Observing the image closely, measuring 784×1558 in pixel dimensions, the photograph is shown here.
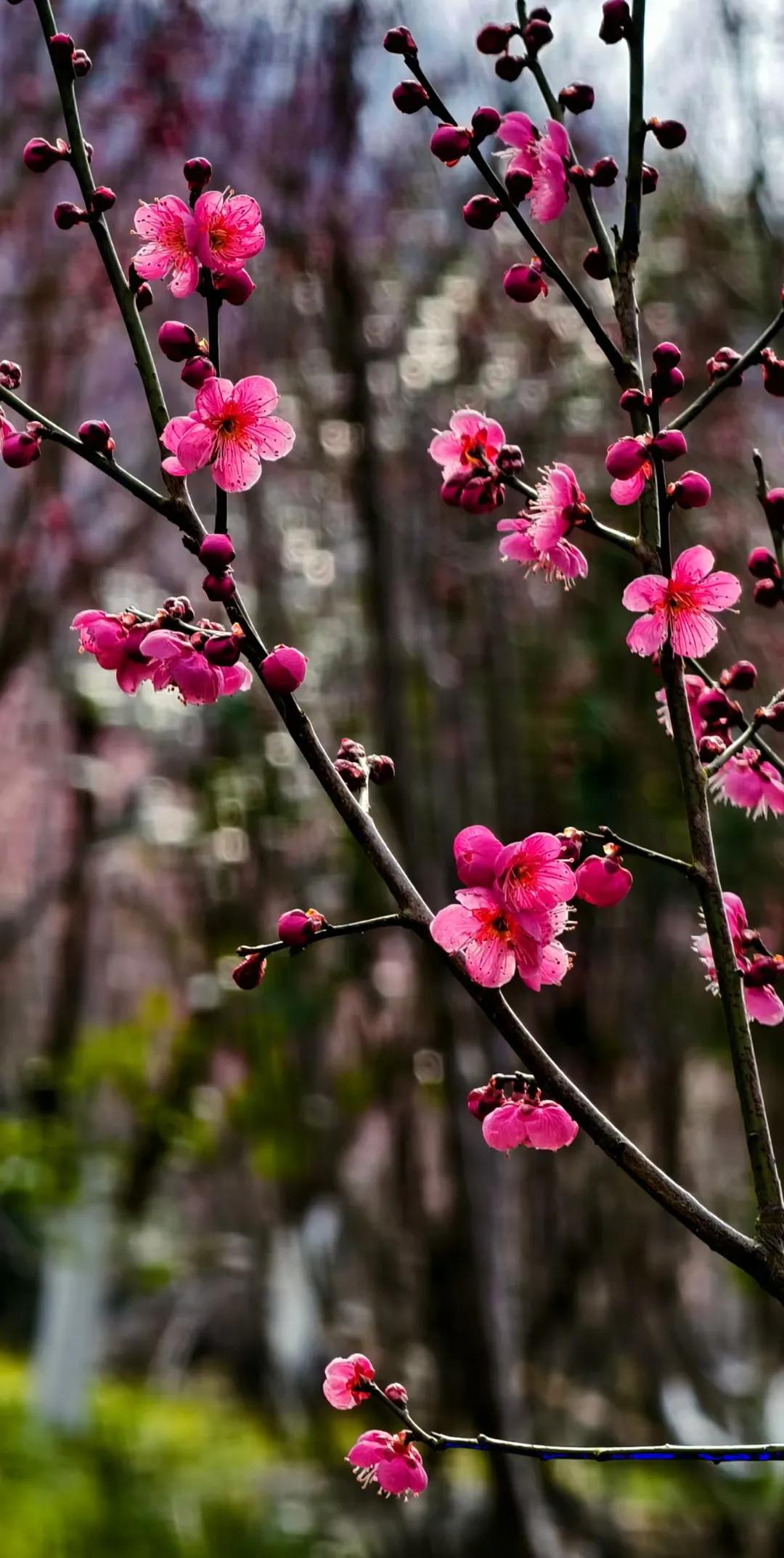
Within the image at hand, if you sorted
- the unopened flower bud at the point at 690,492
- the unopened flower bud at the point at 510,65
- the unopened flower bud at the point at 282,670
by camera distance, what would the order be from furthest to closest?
the unopened flower bud at the point at 510,65
the unopened flower bud at the point at 690,492
the unopened flower bud at the point at 282,670

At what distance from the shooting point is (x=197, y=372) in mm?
927

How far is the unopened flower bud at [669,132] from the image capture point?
105 cm

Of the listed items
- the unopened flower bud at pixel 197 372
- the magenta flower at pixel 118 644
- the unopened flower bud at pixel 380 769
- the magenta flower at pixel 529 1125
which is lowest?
the magenta flower at pixel 529 1125

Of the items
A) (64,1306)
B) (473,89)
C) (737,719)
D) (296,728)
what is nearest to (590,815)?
(473,89)

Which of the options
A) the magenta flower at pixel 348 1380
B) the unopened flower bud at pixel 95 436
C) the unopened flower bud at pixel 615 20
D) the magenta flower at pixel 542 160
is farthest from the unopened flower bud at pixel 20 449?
the magenta flower at pixel 348 1380

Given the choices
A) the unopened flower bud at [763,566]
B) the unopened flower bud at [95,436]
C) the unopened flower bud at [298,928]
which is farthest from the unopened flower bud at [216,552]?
the unopened flower bud at [763,566]

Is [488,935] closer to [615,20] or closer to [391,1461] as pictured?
[391,1461]

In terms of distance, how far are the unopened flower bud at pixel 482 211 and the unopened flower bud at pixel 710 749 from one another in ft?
1.32

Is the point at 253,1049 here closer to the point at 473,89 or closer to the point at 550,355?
the point at 550,355

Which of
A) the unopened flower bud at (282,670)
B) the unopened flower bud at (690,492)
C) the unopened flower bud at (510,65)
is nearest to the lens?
the unopened flower bud at (282,670)

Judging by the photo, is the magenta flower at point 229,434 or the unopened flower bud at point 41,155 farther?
the unopened flower bud at point 41,155

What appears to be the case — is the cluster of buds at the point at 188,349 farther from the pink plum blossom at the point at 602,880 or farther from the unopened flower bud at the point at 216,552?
the pink plum blossom at the point at 602,880

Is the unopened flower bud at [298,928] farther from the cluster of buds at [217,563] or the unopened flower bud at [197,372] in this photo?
the unopened flower bud at [197,372]

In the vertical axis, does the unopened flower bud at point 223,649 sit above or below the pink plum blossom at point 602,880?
above
